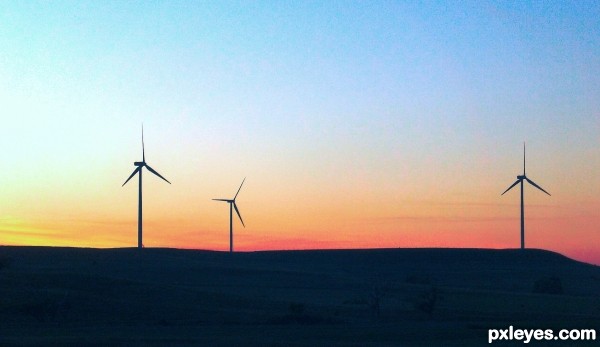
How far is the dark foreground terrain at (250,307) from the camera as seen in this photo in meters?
57.6

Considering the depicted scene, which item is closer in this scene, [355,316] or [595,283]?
[355,316]

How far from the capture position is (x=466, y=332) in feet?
200

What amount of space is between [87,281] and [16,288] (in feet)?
28.6

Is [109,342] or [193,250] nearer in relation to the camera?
[109,342]

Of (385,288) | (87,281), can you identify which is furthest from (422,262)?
(87,281)

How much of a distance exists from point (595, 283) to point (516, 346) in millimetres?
95173

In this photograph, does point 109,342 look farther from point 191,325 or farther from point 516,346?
point 516,346

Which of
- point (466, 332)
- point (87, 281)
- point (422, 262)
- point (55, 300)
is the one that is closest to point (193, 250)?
point (422, 262)

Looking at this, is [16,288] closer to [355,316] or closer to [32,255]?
[355,316]

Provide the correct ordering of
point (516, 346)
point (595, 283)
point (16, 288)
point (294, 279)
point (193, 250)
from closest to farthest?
point (516, 346) → point (16, 288) → point (294, 279) → point (595, 283) → point (193, 250)

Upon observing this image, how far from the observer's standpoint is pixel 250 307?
265 feet

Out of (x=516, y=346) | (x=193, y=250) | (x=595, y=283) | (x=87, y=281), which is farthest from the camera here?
(x=193, y=250)

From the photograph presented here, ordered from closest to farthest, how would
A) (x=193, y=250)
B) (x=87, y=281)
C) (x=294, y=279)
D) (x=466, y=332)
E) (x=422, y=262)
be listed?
(x=466, y=332)
(x=87, y=281)
(x=294, y=279)
(x=422, y=262)
(x=193, y=250)

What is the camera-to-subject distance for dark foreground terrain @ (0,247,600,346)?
189 feet
